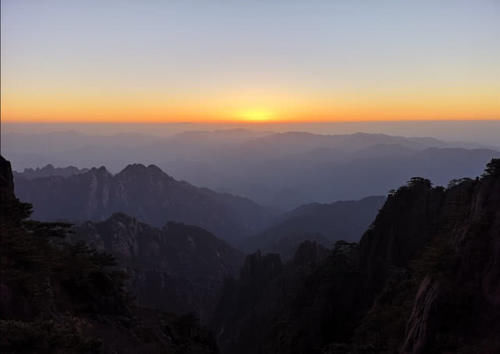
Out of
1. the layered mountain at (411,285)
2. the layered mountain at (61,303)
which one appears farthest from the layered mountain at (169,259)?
the layered mountain at (61,303)

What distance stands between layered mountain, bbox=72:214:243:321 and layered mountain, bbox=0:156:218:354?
8540 centimetres

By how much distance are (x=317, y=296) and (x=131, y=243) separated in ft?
407

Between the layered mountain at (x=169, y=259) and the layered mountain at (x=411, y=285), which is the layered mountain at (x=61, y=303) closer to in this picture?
the layered mountain at (x=411, y=285)

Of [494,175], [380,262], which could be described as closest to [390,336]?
[494,175]

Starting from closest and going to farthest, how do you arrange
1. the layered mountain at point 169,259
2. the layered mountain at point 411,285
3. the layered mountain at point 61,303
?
the layered mountain at point 61,303, the layered mountain at point 411,285, the layered mountain at point 169,259

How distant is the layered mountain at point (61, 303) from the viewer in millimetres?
11742

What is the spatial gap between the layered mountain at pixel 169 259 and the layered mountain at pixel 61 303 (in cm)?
8540

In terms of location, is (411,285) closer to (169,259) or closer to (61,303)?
(61,303)

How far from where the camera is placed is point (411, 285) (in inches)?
1033

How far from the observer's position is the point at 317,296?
37781 millimetres

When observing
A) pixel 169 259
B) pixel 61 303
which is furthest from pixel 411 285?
pixel 169 259

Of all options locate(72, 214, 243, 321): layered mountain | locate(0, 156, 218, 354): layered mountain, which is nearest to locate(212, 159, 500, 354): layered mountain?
locate(0, 156, 218, 354): layered mountain

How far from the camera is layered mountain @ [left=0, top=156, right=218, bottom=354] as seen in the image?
1174cm

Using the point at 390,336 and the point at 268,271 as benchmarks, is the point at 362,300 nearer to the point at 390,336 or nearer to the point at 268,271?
the point at 390,336
